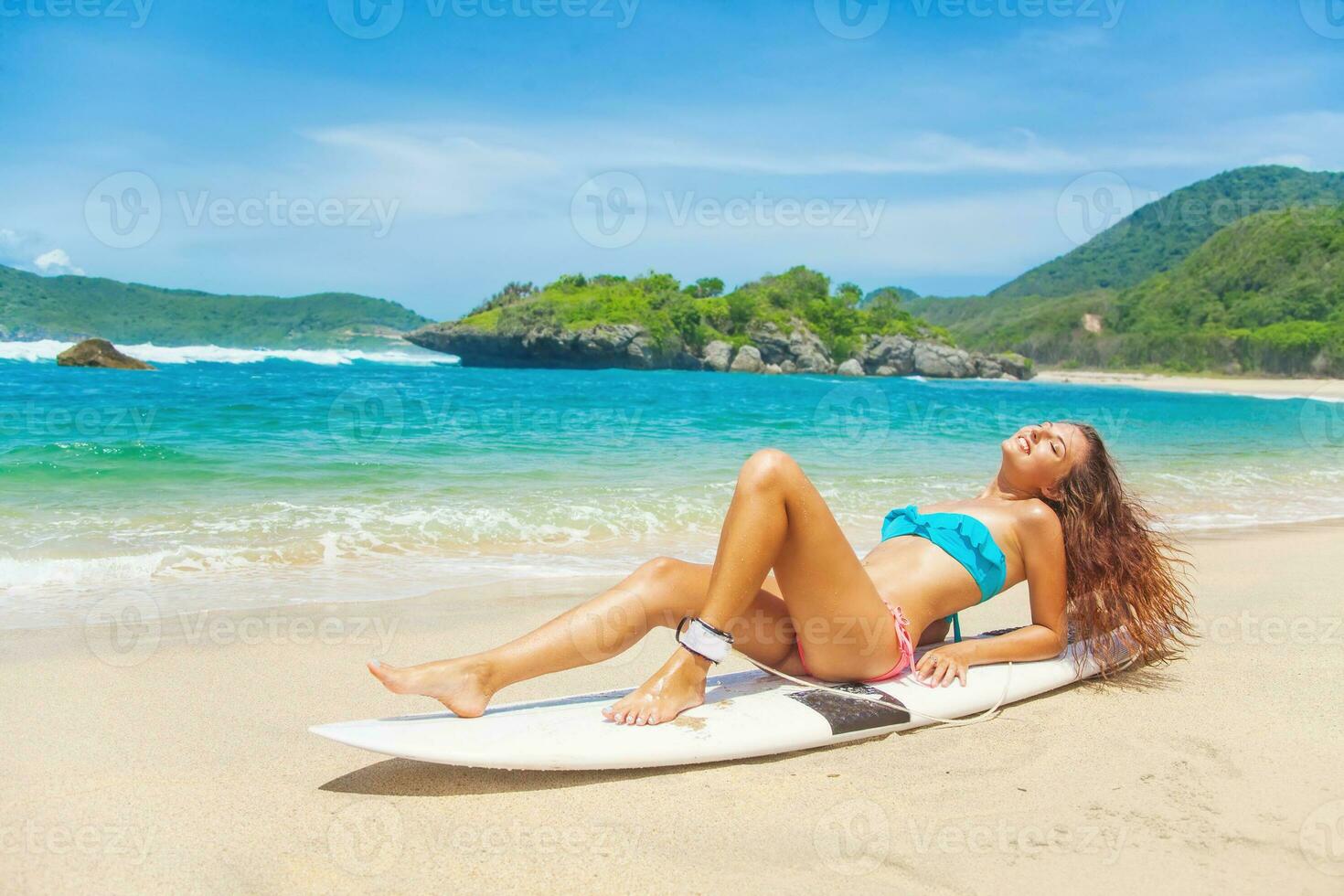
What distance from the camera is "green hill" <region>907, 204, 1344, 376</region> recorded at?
66.3m

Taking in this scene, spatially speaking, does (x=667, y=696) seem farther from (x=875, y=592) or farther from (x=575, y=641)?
(x=875, y=592)

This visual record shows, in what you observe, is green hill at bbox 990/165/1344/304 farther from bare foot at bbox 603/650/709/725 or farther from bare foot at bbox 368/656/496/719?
bare foot at bbox 368/656/496/719

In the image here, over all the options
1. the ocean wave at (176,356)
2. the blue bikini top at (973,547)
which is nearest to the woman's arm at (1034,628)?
the blue bikini top at (973,547)

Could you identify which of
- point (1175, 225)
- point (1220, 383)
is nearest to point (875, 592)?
point (1220, 383)

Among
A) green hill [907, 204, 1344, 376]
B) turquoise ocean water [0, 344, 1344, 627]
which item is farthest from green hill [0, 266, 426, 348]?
green hill [907, 204, 1344, 376]

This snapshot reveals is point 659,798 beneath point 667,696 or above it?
beneath

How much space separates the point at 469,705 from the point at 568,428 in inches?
555

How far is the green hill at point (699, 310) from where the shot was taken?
8200 centimetres

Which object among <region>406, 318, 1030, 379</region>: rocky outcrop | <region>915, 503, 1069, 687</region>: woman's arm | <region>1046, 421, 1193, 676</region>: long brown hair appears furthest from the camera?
<region>406, 318, 1030, 379</region>: rocky outcrop

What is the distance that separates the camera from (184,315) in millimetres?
105688

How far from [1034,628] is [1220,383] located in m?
69.5

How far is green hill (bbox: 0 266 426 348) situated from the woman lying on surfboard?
3444 inches

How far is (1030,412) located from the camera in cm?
3294

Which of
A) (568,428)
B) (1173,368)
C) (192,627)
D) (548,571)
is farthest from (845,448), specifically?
(1173,368)
